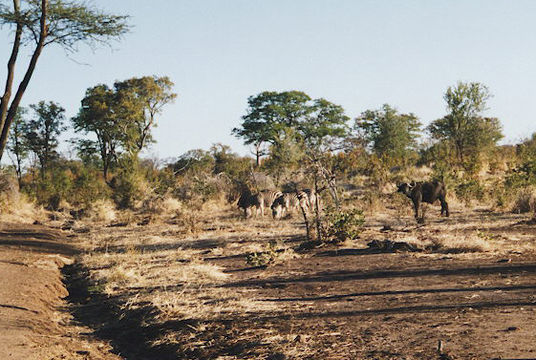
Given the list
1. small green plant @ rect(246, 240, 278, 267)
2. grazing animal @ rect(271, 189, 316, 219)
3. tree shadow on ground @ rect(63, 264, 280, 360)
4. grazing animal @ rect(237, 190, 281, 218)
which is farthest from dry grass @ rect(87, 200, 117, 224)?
tree shadow on ground @ rect(63, 264, 280, 360)

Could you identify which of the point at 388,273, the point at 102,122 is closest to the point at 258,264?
the point at 388,273

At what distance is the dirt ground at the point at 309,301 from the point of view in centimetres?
482

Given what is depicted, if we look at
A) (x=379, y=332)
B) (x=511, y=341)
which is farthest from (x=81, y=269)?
(x=511, y=341)

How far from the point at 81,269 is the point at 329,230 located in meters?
5.70

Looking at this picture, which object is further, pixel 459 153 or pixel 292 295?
pixel 459 153

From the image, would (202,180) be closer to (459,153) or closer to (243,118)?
(459,153)

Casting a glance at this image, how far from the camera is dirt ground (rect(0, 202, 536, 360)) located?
482cm

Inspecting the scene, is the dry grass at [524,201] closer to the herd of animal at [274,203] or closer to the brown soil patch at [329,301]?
the brown soil patch at [329,301]

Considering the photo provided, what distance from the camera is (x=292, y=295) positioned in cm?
708

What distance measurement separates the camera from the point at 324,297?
680 centimetres

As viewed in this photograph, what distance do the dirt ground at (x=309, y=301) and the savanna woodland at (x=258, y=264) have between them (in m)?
0.03

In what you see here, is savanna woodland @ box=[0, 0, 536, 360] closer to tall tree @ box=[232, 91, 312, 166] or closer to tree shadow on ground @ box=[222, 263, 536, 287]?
tree shadow on ground @ box=[222, 263, 536, 287]

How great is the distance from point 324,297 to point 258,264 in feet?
9.49

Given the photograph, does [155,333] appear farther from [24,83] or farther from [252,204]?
[252,204]
